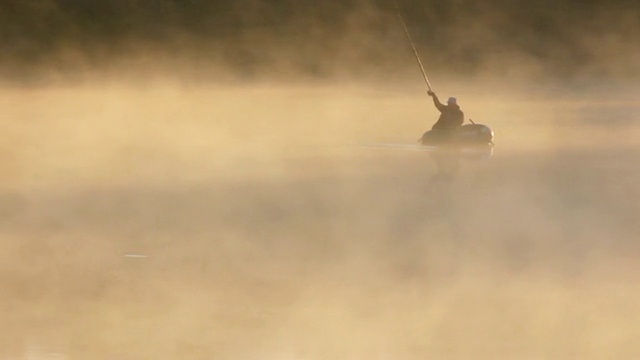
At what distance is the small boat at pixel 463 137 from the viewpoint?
1175 cm

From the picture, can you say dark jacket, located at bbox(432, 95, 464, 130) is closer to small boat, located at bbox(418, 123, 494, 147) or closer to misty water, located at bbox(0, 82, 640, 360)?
small boat, located at bbox(418, 123, 494, 147)

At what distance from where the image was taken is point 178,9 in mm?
24875

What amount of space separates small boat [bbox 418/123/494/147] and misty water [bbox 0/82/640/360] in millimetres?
202

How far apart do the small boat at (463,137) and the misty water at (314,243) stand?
0.66ft

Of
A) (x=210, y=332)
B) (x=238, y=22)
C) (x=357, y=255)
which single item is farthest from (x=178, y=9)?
(x=210, y=332)

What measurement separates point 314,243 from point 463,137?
495cm

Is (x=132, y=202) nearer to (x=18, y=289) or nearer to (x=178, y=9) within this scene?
(x=18, y=289)

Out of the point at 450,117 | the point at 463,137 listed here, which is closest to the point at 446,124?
the point at 450,117

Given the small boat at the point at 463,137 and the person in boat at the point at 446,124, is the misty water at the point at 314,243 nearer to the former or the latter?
the small boat at the point at 463,137

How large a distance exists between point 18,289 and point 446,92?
1354 cm

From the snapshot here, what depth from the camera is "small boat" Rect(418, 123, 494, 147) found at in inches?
463

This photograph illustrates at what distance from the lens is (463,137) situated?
464 inches

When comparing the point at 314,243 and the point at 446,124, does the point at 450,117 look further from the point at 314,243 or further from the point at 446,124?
the point at 314,243

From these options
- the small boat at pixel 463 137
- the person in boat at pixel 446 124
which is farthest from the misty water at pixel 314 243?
the person in boat at pixel 446 124
